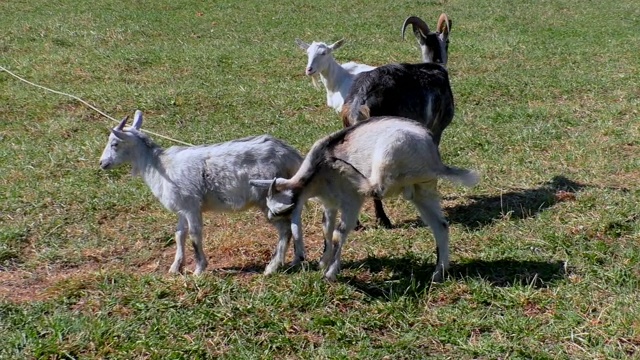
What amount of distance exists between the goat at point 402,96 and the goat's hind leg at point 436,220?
1010 millimetres

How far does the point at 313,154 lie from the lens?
5469mm

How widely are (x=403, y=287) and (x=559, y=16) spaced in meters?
13.6

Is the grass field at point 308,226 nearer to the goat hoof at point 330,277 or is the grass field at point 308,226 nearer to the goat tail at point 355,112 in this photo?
the goat hoof at point 330,277

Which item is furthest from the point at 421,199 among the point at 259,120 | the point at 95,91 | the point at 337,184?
Result: the point at 95,91

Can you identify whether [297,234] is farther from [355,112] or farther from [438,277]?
[355,112]

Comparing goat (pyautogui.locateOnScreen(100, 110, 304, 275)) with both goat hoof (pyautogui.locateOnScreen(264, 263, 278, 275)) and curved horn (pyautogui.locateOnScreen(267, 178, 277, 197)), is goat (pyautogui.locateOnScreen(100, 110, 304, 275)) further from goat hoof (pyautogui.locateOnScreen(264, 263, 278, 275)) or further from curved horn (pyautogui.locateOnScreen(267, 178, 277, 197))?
curved horn (pyautogui.locateOnScreen(267, 178, 277, 197))

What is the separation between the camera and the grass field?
183 inches

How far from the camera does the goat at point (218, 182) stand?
5.68m

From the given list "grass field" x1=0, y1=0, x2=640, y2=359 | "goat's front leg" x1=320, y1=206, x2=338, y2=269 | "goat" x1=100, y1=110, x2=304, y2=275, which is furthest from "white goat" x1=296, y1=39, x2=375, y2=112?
"goat's front leg" x1=320, y1=206, x2=338, y2=269

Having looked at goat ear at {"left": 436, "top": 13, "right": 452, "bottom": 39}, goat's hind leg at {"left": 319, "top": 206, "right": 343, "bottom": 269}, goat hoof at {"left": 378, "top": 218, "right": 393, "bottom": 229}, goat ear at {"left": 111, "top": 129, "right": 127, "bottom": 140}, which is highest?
goat ear at {"left": 436, "top": 13, "right": 452, "bottom": 39}

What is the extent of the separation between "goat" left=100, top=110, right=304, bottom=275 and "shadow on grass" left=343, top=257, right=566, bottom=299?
547 mm

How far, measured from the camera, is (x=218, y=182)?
569 cm

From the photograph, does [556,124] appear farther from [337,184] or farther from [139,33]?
[139,33]

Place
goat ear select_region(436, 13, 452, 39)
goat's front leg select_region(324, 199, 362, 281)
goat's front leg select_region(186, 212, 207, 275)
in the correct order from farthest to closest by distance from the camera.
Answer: goat ear select_region(436, 13, 452, 39) → goat's front leg select_region(186, 212, 207, 275) → goat's front leg select_region(324, 199, 362, 281)
